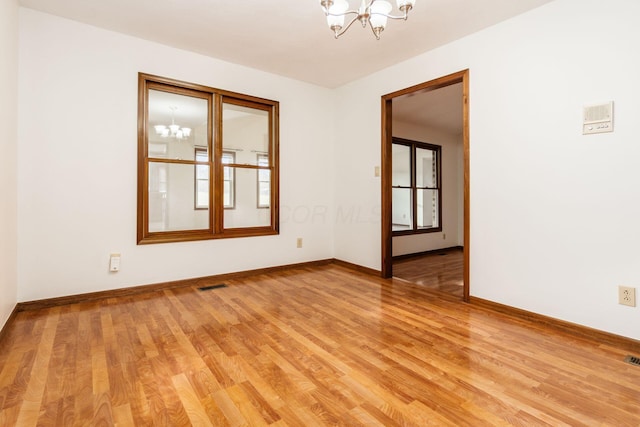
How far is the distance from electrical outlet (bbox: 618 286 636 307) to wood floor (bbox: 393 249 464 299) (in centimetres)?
128

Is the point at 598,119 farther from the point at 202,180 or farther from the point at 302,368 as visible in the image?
the point at 202,180

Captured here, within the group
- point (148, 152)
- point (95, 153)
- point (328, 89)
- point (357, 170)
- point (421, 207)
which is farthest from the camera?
point (421, 207)

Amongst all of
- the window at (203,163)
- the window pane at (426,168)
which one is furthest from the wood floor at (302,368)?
the window pane at (426,168)

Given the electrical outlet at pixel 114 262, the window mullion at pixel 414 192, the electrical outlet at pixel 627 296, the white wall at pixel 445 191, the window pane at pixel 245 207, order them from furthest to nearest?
the window mullion at pixel 414 192, the white wall at pixel 445 191, the window pane at pixel 245 207, the electrical outlet at pixel 114 262, the electrical outlet at pixel 627 296

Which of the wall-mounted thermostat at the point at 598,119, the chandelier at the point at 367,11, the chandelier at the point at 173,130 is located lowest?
the wall-mounted thermostat at the point at 598,119

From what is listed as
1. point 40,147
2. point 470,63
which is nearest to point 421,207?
point 470,63

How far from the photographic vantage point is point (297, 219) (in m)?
4.61

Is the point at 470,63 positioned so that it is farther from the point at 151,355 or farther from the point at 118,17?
the point at 151,355

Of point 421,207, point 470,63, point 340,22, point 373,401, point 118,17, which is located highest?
point 118,17

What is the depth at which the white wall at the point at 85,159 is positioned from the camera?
9.39 ft

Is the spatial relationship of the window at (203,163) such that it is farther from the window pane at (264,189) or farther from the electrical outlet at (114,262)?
the electrical outlet at (114,262)

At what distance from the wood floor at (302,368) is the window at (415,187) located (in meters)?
3.22

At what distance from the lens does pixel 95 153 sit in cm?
314

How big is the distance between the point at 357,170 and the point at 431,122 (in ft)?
7.71
